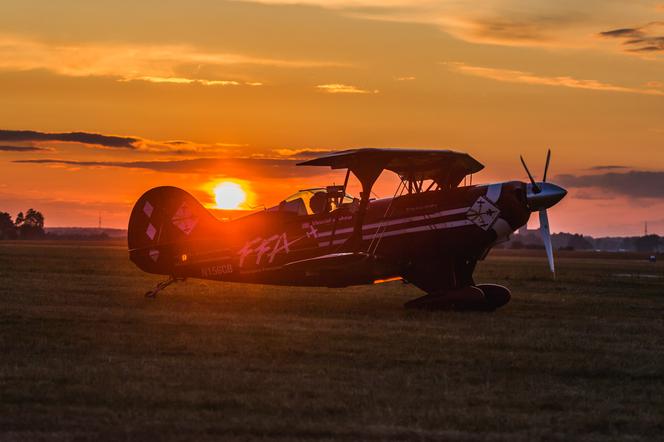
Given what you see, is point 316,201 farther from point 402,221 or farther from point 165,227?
point 165,227

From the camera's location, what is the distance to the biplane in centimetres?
1886

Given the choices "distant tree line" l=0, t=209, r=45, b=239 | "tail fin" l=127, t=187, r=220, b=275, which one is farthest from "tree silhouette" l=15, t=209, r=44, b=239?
"tail fin" l=127, t=187, r=220, b=275

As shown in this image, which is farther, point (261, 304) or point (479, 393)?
point (261, 304)

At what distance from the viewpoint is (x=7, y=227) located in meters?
191

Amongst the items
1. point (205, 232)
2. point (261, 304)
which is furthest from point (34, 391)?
point (205, 232)

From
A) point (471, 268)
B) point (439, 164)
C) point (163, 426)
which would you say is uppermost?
point (439, 164)

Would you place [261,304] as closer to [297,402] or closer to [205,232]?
[205,232]

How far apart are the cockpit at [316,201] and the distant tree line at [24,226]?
16890 cm

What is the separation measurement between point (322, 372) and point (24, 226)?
618ft

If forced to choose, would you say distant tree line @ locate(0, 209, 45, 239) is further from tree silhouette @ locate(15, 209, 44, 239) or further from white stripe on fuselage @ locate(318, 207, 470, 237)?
white stripe on fuselage @ locate(318, 207, 470, 237)

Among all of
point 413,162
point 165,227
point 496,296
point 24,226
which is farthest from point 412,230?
point 24,226

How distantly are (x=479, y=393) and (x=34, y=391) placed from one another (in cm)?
458

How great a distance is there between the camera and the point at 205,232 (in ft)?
71.2

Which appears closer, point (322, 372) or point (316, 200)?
point (322, 372)
